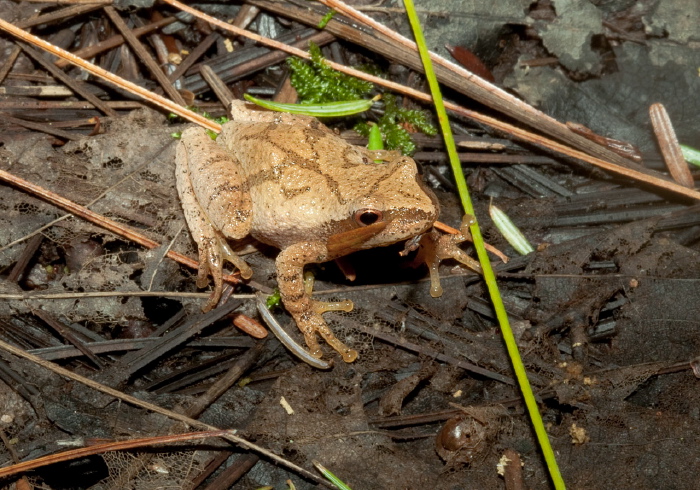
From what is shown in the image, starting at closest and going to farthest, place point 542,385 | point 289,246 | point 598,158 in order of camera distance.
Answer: point 542,385 < point 289,246 < point 598,158

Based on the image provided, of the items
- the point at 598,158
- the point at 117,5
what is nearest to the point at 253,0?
the point at 117,5

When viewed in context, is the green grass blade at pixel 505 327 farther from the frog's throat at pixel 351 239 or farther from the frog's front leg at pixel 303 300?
the frog's front leg at pixel 303 300

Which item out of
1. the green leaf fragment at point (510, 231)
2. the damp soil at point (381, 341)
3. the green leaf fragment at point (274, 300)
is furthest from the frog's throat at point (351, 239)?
the green leaf fragment at point (510, 231)

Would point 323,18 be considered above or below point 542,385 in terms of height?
above

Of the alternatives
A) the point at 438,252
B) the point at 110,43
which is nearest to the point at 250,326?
the point at 438,252

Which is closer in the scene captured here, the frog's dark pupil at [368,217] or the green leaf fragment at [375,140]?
the frog's dark pupil at [368,217]

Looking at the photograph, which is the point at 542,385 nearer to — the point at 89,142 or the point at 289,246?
the point at 289,246
